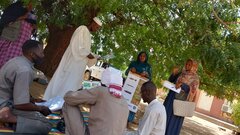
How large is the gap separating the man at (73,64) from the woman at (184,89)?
1.69 m

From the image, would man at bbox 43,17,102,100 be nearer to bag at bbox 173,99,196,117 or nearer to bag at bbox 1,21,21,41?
bag at bbox 1,21,21,41

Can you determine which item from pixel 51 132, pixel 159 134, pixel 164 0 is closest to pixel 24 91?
pixel 51 132

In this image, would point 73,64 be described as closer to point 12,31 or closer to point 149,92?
point 12,31

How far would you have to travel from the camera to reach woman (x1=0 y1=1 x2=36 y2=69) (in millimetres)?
6934

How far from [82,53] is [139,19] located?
4202 mm

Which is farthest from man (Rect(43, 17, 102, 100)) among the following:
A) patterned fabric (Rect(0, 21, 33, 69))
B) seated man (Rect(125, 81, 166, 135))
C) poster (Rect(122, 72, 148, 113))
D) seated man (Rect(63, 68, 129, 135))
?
seated man (Rect(63, 68, 129, 135))

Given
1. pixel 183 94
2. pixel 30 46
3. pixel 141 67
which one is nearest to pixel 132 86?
pixel 141 67

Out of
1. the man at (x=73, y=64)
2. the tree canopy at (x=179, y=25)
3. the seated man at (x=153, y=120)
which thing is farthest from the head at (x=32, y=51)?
the man at (x=73, y=64)

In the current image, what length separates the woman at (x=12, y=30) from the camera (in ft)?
22.7

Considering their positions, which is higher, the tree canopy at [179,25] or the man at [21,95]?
the tree canopy at [179,25]

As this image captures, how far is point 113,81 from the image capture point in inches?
166

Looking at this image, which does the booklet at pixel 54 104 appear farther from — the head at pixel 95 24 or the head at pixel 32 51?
the head at pixel 95 24

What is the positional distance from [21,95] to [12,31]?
2.78 metres

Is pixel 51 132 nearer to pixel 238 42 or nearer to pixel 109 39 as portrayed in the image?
pixel 238 42
